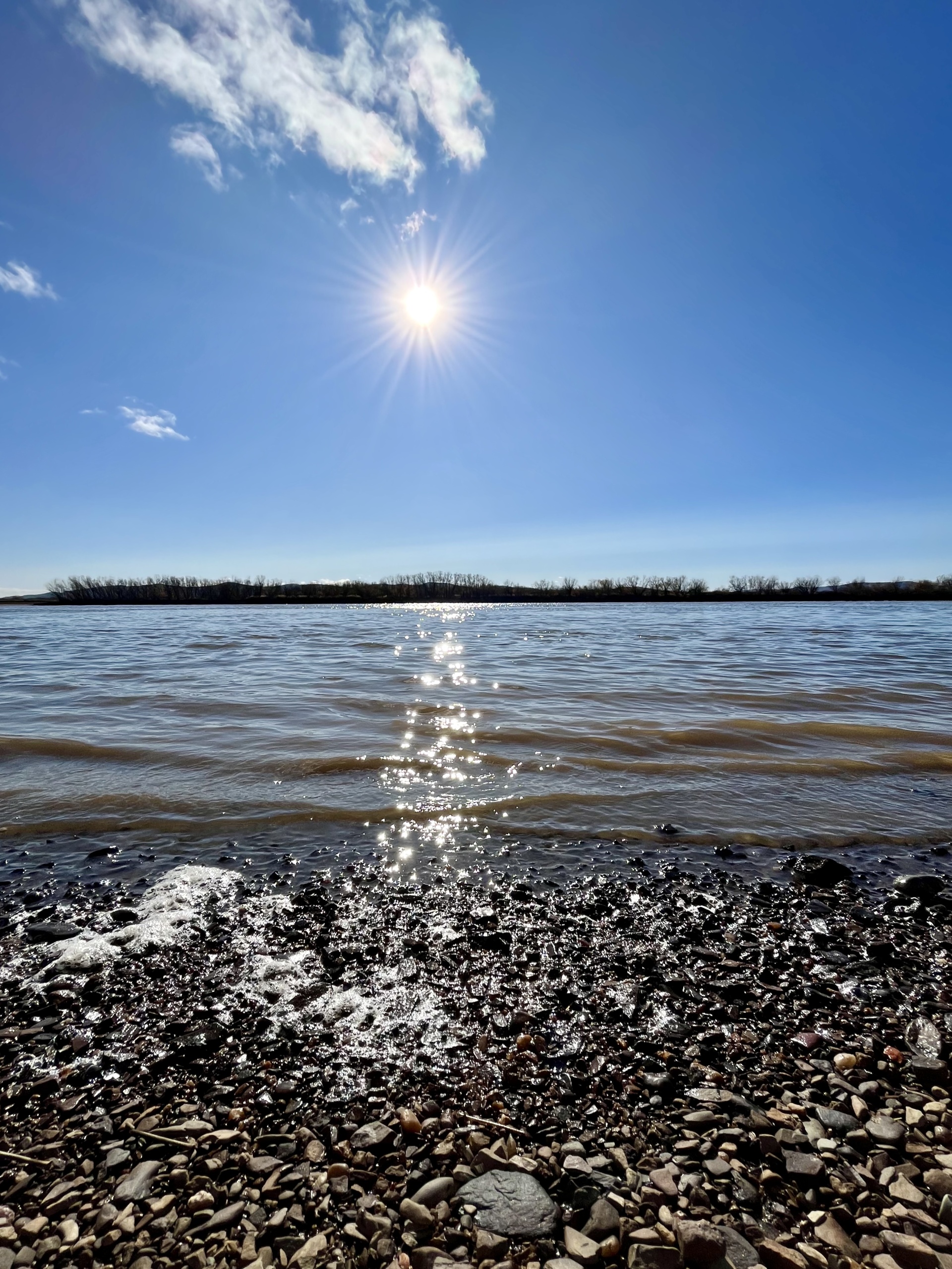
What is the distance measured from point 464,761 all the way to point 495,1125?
16.9ft

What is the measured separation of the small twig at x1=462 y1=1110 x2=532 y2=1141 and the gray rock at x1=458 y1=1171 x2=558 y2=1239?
6.1 inches

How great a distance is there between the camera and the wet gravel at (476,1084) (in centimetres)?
178

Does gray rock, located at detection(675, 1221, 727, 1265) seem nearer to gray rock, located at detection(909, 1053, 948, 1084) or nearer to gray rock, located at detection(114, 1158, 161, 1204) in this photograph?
gray rock, located at detection(909, 1053, 948, 1084)

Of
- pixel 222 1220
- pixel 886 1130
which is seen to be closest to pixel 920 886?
pixel 886 1130

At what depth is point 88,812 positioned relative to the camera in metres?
5.59

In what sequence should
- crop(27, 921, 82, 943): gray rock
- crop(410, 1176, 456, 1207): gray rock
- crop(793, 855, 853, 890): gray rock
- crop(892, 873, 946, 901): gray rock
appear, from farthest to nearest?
crop(793, 855, 853, 890): gray rock → crop(892, 873, 946, 901): gray rock → crop(27, 921, 82, 943): gray rock → crop(410, 1176, 456, 1207): gray rock

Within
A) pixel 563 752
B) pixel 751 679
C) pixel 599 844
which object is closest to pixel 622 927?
pixel 599 844

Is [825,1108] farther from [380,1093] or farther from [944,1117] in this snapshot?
Result: [380,1093]

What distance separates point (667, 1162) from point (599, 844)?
2.93m

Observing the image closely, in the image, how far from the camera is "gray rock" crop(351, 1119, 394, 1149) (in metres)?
2.08

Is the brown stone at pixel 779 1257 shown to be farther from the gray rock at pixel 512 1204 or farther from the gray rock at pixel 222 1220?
the gray rock at pixel 222 1220

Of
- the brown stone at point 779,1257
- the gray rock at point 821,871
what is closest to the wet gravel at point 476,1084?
the brown stone at point 779,1257

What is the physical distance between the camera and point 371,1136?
2119mm

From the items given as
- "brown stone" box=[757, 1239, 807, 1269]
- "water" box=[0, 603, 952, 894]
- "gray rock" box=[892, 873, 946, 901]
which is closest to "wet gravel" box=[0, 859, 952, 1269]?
"brown stone" box=[757, 1239, 807, 1269]
